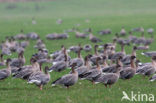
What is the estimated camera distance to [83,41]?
131 ft

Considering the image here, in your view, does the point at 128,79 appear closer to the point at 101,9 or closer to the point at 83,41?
the point at 83,41

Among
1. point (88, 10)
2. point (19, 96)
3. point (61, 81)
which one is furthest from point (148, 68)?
point (88, 10)

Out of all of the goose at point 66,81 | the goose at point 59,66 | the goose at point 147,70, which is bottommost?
the goose at point 59,66

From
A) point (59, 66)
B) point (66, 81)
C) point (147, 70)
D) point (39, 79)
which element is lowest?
point (59, 66)

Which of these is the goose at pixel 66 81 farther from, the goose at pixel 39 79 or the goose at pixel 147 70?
the goose at pixel 147 70

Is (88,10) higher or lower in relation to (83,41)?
lower

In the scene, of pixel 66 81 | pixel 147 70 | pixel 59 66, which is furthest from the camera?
pixel 59 66

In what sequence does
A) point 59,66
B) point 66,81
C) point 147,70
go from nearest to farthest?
point 66,81, point 147,70, point 59,66

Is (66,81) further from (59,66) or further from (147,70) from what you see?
(59,66)

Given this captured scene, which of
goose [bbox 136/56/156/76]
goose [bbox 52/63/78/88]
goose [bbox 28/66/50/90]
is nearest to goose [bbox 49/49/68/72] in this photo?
goose [bbox 136/56/156/76]

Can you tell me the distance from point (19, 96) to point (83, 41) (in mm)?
25495

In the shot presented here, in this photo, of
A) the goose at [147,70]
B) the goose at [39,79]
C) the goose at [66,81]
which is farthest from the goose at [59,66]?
the goose at [66,81]

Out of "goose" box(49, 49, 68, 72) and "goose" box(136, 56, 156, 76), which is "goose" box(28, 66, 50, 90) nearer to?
"goose" box(136, 56, 156, 76)

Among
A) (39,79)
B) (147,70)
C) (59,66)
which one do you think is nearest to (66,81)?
(39,79)
